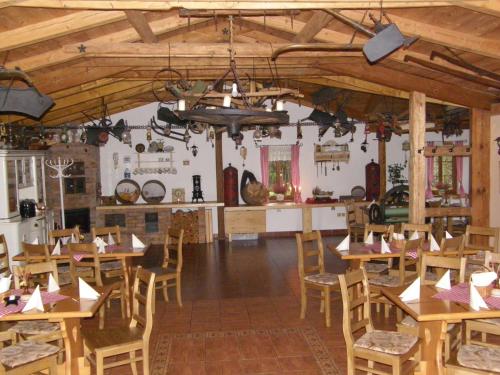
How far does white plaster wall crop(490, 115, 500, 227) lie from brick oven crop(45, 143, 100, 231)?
7.85 meters

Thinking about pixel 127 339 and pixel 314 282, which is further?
pixel 314 282

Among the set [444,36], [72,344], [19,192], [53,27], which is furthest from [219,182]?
[72,344]

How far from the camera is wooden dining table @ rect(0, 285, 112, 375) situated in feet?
12.3

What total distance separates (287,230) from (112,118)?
4.87 meters

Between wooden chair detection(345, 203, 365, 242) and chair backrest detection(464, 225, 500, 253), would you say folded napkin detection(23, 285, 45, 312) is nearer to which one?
chair backrest detection(464, 225, 500, 253)

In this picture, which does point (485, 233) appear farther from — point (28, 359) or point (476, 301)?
point (28, 359)

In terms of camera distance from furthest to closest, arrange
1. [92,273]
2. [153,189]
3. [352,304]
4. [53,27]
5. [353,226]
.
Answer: [153,189]
[353,226]
[92,273]
[53,27]
[352,304]

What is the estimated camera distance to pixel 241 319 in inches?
235

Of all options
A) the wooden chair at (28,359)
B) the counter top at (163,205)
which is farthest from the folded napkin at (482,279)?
the counter top at (163,205)

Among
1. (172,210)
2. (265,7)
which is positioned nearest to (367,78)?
(265,7)

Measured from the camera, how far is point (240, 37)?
6867 millimetres

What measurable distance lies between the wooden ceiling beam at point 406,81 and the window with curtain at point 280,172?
16.9 ft

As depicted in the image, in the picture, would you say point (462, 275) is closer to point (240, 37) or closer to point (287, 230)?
point (240, 37)

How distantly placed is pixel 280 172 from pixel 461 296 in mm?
8561
